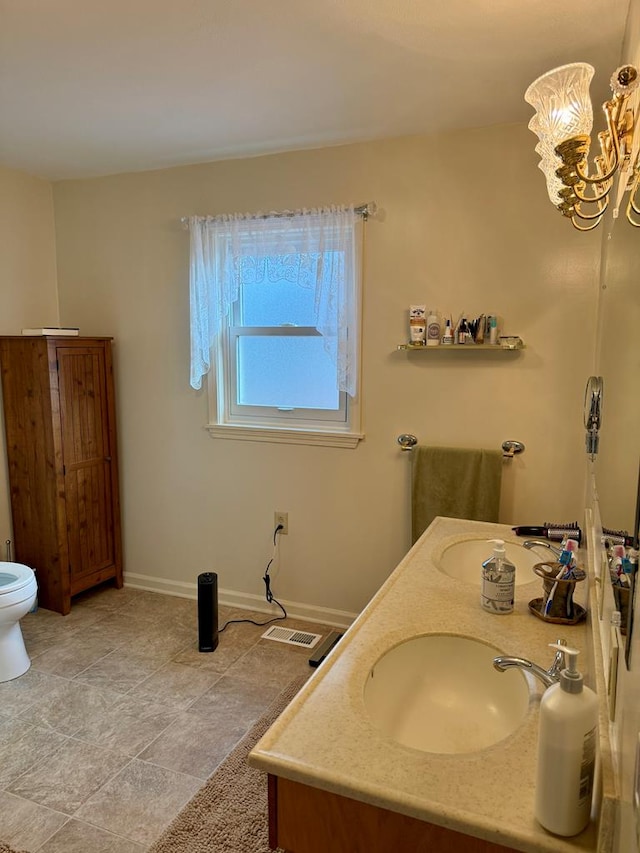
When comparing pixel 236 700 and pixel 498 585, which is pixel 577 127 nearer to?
pixel 498 585

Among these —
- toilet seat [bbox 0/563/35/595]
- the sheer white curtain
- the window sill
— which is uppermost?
the sheer white curtain

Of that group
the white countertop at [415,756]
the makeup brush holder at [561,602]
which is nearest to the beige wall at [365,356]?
the makeup brush holder at [561,602]

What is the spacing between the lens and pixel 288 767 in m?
0.91

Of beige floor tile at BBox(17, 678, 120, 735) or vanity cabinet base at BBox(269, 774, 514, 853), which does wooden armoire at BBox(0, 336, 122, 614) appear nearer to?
beige floor tile at BBox(17, 678, 120, 735)

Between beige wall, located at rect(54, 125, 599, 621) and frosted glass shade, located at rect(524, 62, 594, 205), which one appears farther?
beige wall, located at rect(54, 125, 599, 621)

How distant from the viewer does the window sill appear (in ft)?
9.21

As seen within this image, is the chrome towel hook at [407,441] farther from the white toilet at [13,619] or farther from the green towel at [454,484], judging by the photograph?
the white toilet at [13,619]

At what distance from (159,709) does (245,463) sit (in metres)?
1.23

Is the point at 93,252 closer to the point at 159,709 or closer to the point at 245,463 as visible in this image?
the point at 245,463

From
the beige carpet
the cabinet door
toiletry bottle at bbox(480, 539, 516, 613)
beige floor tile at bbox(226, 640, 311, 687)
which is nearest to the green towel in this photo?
beige floor tile at bbox(226, 640, 311, 687)

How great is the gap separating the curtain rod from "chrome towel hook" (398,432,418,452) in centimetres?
101

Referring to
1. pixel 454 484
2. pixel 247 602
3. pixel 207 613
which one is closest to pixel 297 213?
pixel 454 484

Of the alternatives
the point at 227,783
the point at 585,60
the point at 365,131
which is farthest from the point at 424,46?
the point at 227,783

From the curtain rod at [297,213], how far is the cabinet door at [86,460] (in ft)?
3.09
